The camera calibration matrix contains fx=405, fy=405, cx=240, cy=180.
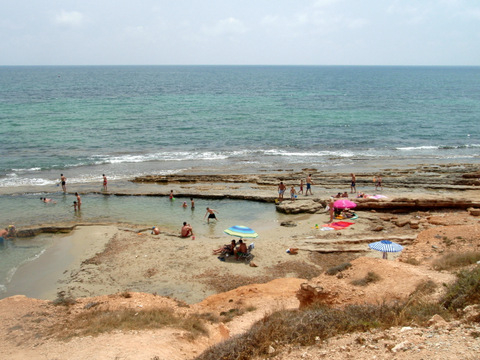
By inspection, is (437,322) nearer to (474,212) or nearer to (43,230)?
(474,212)

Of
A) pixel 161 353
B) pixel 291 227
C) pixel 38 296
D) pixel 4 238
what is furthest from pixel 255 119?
pixel 161 353

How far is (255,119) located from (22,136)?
92.9 ft

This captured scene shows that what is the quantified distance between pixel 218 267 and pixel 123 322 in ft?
19.0

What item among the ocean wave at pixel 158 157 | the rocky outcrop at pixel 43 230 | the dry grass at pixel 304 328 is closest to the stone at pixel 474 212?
the dry grass at pixel 304 328

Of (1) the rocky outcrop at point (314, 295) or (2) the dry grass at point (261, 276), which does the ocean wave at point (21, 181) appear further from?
(1) the rocky outcrop at point (314, 295)

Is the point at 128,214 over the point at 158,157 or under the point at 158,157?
under

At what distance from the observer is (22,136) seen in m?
42.8

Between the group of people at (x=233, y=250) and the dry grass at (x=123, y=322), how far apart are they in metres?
5.34

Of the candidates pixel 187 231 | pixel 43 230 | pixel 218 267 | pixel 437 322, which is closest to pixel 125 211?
pixel 43 230

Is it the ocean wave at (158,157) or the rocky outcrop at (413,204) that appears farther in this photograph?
the ocean wave at (158,157)

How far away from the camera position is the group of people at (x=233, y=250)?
16328 mm

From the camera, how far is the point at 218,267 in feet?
51.6

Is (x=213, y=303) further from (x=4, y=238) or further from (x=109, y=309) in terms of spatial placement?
(x=4, y=238)


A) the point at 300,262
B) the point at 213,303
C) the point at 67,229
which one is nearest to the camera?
the point at 213,303
